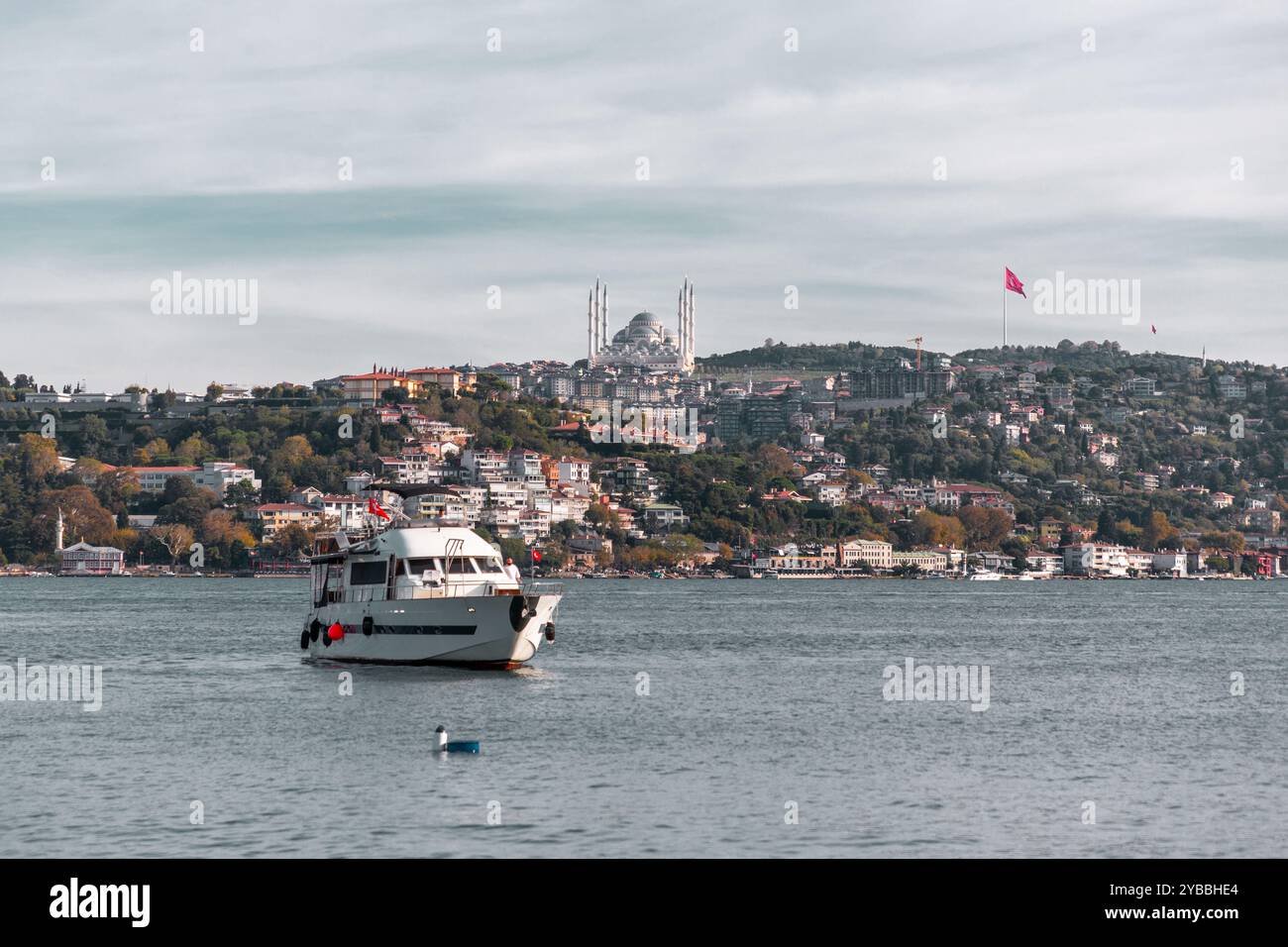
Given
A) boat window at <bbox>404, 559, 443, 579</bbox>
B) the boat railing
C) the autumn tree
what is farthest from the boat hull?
the autumn tree

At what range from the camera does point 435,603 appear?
1834 inches

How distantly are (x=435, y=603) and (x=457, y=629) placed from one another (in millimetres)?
961

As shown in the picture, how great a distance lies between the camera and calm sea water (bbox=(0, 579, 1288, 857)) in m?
23.6

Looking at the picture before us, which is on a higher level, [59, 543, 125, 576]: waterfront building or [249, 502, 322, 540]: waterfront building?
[249, 502, 322, 540]: waterfront building

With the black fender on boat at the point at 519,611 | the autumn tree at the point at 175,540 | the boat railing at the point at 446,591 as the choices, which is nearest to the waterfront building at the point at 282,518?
the autumn tree at the point at 175,540

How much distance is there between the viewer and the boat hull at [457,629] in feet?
151

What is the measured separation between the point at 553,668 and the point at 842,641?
22.1 meters

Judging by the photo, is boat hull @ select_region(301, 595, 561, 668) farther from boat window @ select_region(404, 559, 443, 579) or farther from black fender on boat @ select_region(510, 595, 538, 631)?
boat window @ select_region(404, 559, 443, 579)

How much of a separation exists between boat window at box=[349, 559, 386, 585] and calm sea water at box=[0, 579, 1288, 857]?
290 centimetres

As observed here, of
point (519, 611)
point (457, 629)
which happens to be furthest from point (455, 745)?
point (457, 629)

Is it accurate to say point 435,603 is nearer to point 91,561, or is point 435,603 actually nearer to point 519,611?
point 519,611

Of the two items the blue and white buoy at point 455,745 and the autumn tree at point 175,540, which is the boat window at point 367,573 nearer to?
the blue and white buoy at point 455,745
